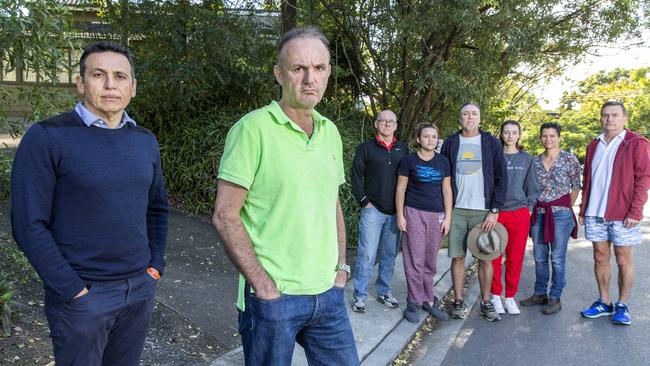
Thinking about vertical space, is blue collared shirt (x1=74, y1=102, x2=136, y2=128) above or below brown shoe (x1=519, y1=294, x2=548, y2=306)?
above

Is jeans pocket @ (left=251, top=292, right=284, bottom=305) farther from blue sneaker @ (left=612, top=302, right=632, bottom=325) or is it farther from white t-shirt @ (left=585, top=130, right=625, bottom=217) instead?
blue sneaker @ (left=612, top=302, right=632, bottom=325)

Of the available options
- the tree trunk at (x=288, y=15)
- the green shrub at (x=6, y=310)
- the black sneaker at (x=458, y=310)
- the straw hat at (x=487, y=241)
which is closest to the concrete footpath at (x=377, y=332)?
the black sneaker at (x=458, y=310)

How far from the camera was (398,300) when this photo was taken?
5836 millimetres

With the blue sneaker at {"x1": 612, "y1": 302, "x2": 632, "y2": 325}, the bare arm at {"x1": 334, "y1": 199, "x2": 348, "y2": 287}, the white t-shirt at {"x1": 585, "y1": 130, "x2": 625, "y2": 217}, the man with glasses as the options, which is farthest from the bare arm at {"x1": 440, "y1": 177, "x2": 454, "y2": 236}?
the bare arm at {"x1": 334, "y1": 199, "x2": 348, "y2": 287}

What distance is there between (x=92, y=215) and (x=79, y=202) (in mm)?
73

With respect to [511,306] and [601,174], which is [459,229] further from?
[601,174]

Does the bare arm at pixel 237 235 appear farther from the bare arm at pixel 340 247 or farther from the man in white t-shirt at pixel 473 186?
the man in white t-shirt at pixel 473 186

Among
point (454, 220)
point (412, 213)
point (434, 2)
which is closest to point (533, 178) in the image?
point (454, 220)

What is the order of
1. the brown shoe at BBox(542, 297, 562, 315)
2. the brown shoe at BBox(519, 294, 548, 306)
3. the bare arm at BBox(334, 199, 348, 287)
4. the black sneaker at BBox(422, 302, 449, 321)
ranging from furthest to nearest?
the brown shoe at BBox(519, 294, 548, 306), the brown shoe at BBox(542, 297, 562, 315), the black sneaker at BBox(422, 302, 449, 321), the bare arm at BBox(334, 199, 348, 287)

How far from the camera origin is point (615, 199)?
207 inches

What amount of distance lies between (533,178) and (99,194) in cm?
462

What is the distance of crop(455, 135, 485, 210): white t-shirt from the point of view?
5.33 meters

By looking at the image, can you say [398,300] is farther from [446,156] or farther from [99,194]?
[99,194]

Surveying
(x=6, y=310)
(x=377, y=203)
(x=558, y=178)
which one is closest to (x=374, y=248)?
(x=377, y=203)
